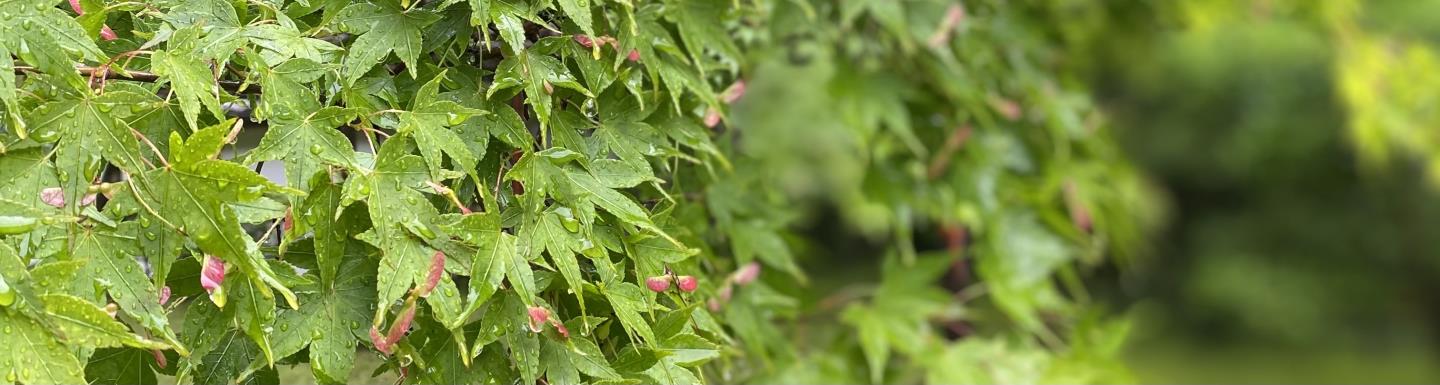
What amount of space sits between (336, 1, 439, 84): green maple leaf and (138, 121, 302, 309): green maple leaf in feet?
0.35

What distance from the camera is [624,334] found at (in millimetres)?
812

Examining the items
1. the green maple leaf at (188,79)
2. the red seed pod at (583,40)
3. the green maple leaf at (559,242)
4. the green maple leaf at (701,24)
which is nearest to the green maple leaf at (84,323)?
the green maple leaf at (188,79)

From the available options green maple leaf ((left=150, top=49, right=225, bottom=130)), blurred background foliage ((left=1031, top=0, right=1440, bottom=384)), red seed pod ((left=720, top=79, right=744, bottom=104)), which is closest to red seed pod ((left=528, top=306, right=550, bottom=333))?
green maple leaf ((left=150, top=49, right=225, bottom=130))

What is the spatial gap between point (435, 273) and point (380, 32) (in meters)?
0.16

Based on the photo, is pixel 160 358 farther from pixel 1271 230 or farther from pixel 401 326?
pixel 1271 230

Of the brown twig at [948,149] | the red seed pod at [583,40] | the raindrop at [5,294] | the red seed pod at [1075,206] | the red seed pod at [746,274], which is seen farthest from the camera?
the red seed pod at [1075,206]

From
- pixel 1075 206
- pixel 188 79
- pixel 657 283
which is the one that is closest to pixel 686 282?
pixel 657 283

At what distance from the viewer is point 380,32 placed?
2.38 ft

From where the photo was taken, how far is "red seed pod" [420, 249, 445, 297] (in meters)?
0.67

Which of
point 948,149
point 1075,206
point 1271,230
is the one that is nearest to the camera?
point 948,149

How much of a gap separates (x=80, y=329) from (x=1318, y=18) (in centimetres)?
197

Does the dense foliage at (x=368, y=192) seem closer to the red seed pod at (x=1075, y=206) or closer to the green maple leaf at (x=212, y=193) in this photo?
the green maple leaf at (x=212, y=193)

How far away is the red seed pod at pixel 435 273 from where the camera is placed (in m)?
0.67

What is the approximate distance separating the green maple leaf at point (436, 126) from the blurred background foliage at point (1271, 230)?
6.89 m
